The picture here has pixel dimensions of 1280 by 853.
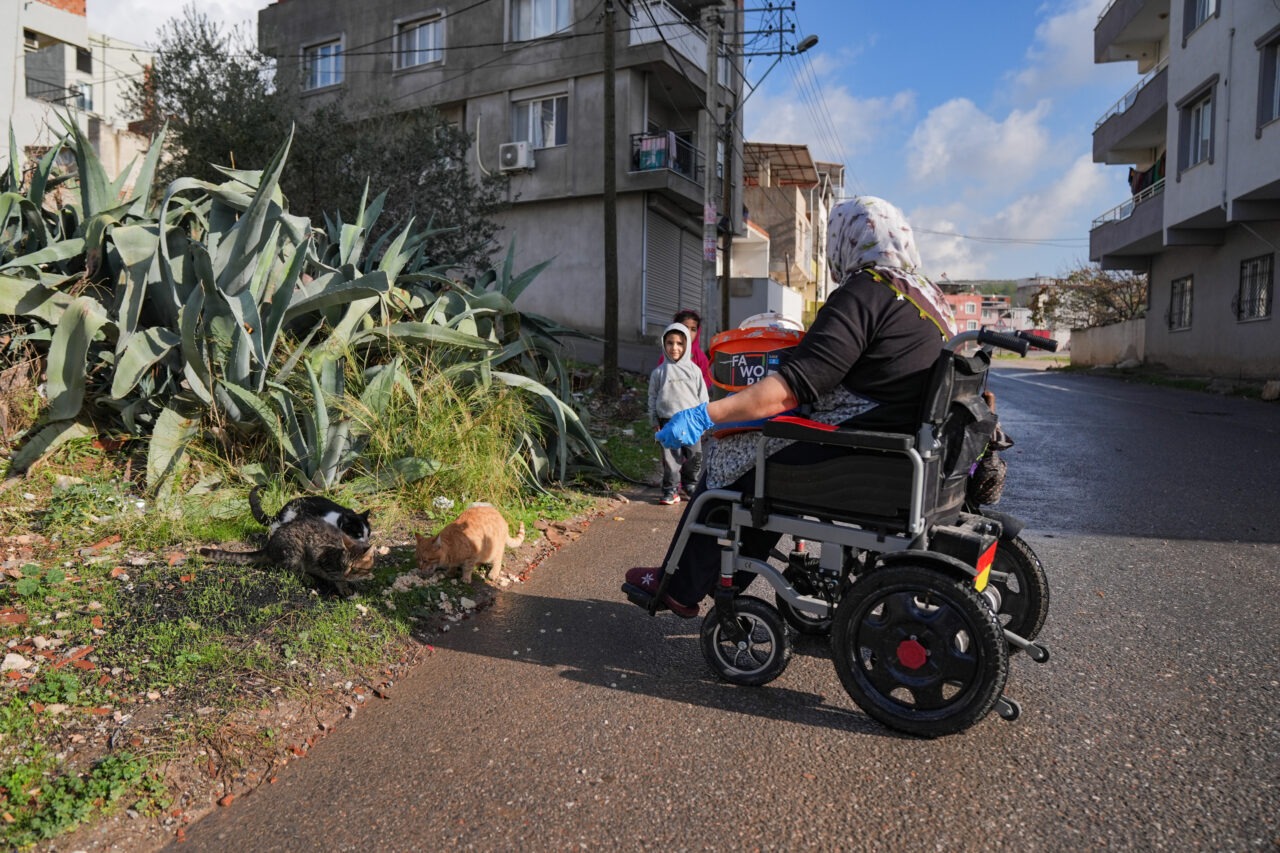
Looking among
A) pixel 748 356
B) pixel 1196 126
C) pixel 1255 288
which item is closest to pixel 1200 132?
pixel 1196 126

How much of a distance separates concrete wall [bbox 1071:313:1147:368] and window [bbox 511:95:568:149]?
18.3 metres

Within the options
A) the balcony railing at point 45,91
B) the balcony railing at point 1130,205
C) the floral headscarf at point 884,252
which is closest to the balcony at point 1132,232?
the balcony railing at point 1130,205

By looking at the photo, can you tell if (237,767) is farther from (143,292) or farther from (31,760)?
(143,292)

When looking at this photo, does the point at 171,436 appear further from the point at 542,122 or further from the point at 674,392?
→ the point at 542,122

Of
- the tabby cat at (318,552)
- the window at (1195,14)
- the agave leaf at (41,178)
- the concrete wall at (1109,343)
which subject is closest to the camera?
the tabby cat at (318,552)

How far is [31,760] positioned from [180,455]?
3.07 metres

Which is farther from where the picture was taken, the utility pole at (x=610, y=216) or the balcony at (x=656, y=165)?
the balcony at (x=656, y=165)

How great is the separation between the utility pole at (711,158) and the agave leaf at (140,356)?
33.5ft

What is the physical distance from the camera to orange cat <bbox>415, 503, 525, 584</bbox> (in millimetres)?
4496

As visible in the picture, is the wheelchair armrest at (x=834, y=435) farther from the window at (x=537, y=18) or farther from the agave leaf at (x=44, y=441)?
the window at (x=537, y=18)

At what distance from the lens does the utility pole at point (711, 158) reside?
48.5ft

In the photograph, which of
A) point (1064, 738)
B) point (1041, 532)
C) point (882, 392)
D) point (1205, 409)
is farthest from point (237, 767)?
point (1205, 409)

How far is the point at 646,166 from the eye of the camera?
20422 millimetres

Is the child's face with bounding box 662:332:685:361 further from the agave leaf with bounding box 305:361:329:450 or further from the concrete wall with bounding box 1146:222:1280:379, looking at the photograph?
the concrete wall with bounding box 1146:222:1280:379
